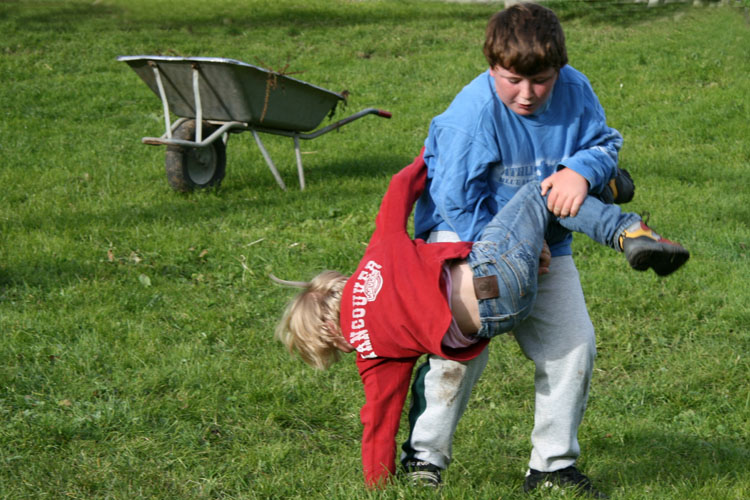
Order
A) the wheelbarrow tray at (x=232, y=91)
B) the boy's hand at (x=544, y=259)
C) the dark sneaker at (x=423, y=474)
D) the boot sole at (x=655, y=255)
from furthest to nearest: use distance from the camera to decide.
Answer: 1. the wheelbarrow tray at (x=232, y=91)
2. the dark sneaker at (x=423, y=474)
3. the boy's hand at (x=544, y=259)
4. the boot sole at (x=655, y=255)

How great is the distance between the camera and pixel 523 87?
262 centimetres

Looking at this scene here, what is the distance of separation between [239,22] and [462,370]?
16862mm

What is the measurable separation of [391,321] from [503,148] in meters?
0.71

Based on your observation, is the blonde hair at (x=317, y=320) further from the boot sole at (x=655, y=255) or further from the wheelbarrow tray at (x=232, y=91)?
the wheelbarrow tray at (x=232, y=91)

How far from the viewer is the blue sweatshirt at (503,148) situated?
9.02 feet

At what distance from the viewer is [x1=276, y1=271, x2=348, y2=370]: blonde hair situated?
2.94 meters

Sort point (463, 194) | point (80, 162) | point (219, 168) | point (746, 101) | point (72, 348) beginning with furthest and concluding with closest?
point (746, 101) → point (80, 162) → point (219, 168) → point (72, 348) → point (463, 194)

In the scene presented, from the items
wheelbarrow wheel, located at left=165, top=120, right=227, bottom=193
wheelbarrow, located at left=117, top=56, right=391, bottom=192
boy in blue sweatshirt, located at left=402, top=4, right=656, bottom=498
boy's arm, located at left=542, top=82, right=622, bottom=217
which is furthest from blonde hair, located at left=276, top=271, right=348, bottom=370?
wheelbarrow wheel, located at left=165, top=120, right=227, bottom=193

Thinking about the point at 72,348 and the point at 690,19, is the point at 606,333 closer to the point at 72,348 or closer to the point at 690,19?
the point at 72,348

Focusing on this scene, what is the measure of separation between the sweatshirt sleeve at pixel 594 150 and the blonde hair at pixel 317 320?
0.95 meters

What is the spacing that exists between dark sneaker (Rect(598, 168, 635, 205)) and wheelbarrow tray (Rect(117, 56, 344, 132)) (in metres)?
4.87

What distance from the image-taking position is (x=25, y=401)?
3.94 metres

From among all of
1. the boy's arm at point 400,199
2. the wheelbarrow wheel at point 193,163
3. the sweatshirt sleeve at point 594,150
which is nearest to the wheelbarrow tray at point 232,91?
the wheelbarrow wheel at point 193,163

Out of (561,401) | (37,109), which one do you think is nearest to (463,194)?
(561,401)
